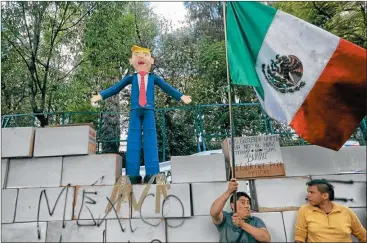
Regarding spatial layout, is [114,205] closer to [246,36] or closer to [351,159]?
[246,36]

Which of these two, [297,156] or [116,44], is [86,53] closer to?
[116,44]

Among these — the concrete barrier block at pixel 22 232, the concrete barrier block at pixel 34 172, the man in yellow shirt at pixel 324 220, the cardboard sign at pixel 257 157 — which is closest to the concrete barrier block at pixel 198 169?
the cardboard sign at pixel 257 157

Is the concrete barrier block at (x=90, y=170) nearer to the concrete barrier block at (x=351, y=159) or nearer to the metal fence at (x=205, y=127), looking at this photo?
the metal fence at (x=205, y=127)

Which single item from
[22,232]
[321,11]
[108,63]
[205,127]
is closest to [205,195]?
[22,232]

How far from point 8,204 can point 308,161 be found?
11.4 feet

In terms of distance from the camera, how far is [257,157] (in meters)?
3.63

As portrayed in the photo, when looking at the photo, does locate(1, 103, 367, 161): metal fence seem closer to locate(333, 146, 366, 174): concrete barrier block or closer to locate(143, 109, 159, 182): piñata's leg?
locate(143, 109, 159, 182): piñata's leg

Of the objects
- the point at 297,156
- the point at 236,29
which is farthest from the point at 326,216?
the point at 236,29

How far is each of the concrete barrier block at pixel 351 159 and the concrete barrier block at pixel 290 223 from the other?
0.82 meters

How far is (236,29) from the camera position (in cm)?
351

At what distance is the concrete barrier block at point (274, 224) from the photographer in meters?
3.33

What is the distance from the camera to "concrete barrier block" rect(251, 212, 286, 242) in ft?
10.9

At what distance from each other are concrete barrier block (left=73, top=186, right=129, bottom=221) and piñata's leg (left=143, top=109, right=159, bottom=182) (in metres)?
0.59

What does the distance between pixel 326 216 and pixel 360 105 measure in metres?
1.24
